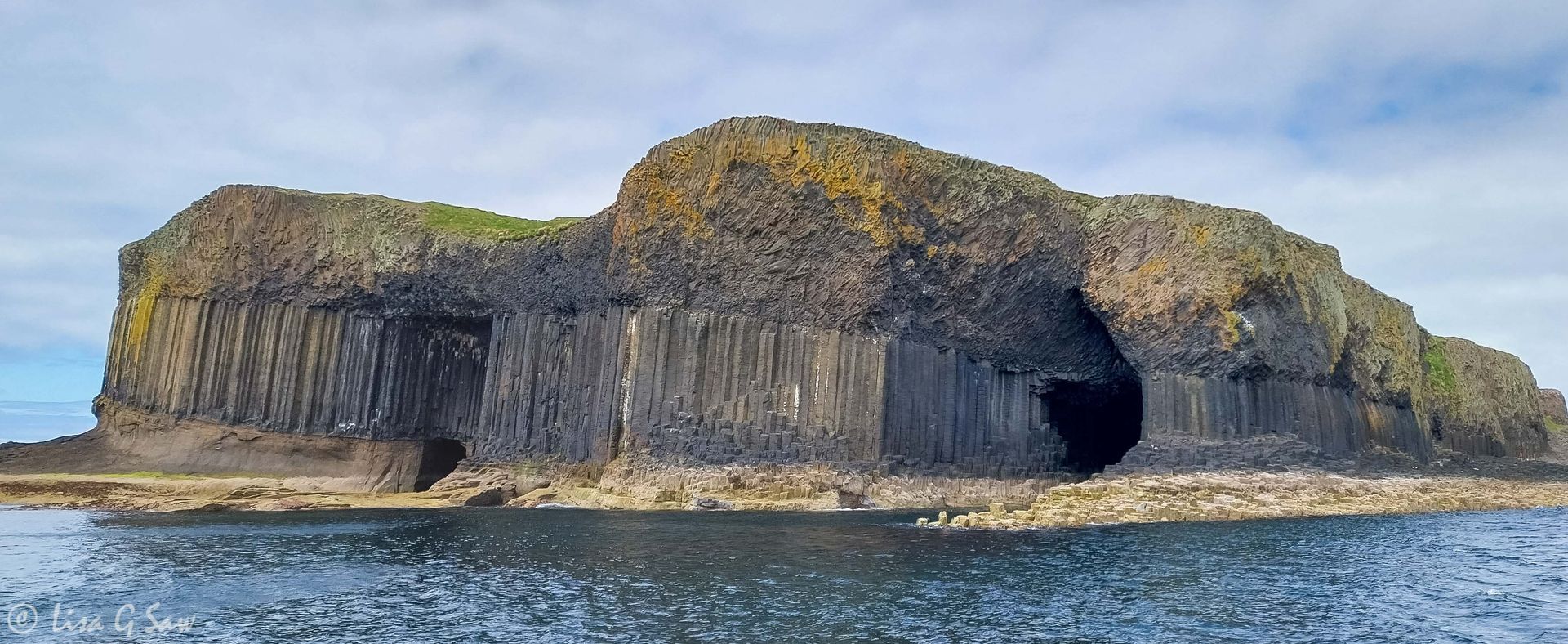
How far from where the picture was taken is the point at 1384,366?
44.1m

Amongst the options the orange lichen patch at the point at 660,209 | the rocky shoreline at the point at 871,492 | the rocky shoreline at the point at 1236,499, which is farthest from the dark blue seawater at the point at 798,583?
the orange lichen patch at the point at 660,209

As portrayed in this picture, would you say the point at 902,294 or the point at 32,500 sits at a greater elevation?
the point at 902,294

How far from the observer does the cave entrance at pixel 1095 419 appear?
140 ft

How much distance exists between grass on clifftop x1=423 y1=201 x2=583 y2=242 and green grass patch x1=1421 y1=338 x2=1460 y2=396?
42.4 meters

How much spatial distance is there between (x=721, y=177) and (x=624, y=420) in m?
8.95

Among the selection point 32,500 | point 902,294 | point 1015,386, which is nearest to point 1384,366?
point 1015,386

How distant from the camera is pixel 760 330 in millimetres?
36000

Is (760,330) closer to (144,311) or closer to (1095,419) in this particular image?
(1095,419)

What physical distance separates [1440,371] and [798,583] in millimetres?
50223

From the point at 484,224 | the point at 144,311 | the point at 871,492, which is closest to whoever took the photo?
the point at 871,492

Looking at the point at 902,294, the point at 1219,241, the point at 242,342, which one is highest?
the point at 1219,241

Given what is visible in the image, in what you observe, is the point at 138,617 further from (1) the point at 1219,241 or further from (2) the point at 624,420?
(1) the point at 1219,241

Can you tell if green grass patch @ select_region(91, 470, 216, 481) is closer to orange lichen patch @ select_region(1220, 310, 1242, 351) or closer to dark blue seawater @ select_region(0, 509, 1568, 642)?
dark blue seawater @ select_region(0, 509, 1568, 642)

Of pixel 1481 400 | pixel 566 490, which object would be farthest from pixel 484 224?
pixel 1481 400
